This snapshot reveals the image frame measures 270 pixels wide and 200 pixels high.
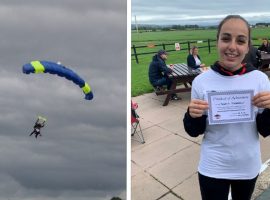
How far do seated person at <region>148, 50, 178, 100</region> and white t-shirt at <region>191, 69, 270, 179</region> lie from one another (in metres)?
6.23

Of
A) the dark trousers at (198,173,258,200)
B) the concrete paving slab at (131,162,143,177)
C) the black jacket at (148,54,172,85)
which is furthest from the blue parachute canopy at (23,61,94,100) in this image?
the dark trousers at (198,173,258,200)

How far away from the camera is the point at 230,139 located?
6.83 feet

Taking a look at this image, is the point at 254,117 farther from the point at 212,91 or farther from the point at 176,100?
the point at 176,100

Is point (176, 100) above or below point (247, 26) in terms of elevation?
below

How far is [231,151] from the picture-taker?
210 centimetres

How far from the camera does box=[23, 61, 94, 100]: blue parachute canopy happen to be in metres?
7.98

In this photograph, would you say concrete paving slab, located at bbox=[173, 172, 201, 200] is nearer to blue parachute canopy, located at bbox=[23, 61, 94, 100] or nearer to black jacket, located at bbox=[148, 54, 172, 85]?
black jacket, located at bbox=[148, 54, 172, 85]

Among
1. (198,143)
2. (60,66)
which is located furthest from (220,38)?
(60,66)

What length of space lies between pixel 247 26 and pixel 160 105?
236 inches

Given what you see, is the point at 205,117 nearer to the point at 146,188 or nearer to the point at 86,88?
the point at 146,188

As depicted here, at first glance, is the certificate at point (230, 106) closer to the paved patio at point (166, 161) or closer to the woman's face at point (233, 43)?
the woman's face at point (233, 43)

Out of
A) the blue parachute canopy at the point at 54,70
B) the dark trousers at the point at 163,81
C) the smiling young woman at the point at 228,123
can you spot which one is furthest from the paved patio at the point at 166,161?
the blue parachute canopy at the point at 54,70

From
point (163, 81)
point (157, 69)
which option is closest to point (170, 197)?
point (163, 81)

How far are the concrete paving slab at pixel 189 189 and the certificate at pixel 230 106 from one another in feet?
7.03
